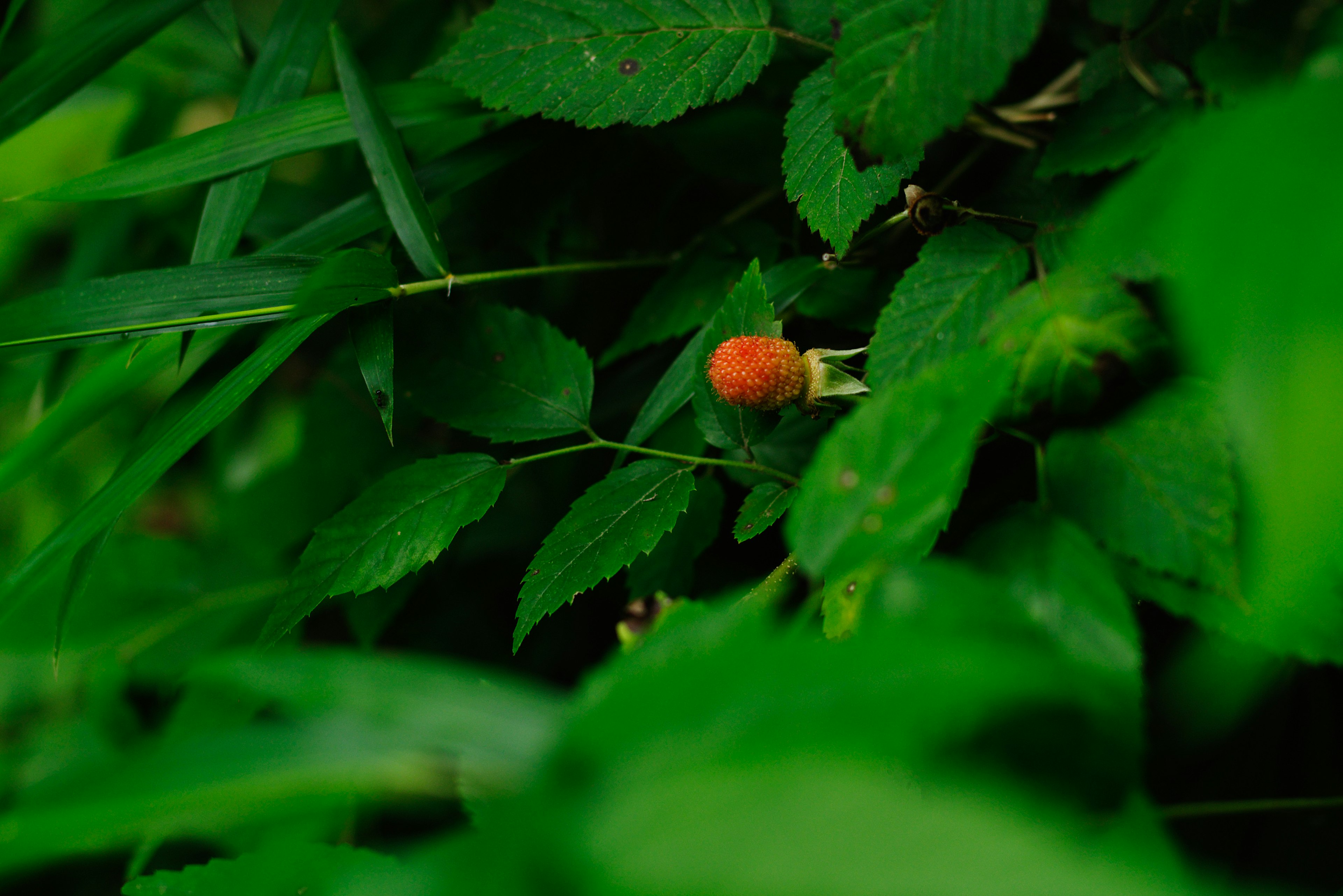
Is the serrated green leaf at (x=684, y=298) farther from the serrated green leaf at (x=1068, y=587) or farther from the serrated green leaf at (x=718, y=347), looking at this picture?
the serrated green leaf at (x=1068, y=587)

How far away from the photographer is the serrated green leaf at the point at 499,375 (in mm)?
624

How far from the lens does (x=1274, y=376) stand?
0.70 ft

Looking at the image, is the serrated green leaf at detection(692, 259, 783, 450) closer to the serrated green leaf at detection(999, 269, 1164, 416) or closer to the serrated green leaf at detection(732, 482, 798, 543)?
the serrated green leaf at detection(732, 482, 798, 543)

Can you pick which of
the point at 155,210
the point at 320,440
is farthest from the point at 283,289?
the point at 155,210

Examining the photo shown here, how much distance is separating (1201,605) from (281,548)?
1.06 m

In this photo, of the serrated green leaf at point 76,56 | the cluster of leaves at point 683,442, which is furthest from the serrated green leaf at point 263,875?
the serrated green leaf at point 76,56

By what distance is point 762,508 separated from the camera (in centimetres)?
50

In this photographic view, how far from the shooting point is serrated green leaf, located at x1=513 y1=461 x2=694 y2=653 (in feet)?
1.63

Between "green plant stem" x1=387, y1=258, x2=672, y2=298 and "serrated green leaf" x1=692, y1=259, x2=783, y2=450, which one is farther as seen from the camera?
"green plant stem" x1=387, y1=258, x2=672, y2=298

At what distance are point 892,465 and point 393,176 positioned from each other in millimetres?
510

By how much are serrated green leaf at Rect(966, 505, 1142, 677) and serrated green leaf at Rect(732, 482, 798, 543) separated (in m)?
0.13

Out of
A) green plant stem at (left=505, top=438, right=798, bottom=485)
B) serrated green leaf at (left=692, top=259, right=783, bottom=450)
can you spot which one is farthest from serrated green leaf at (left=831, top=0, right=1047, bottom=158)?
green plant stem at (left=505, top=438, right=798, bottom=485)

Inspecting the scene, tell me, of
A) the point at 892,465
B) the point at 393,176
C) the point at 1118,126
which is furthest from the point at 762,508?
the point at 393,176

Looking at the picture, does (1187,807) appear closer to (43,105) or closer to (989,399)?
(989,399)
